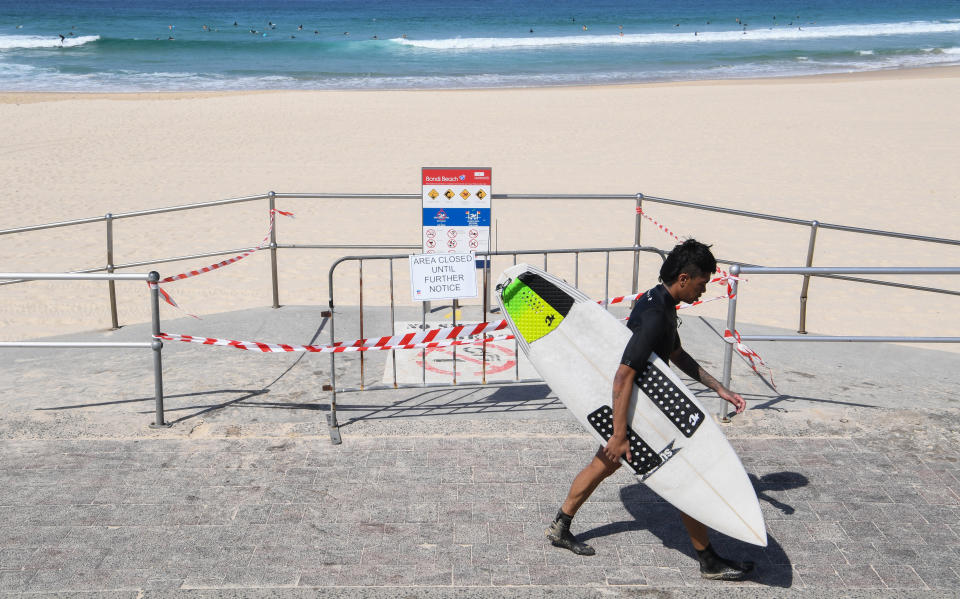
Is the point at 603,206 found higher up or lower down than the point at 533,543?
higher up

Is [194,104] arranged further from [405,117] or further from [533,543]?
[533,543]

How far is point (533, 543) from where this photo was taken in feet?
16.3

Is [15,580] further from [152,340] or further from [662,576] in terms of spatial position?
[662,576]

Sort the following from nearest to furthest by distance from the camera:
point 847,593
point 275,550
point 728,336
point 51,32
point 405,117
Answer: point 847,593, point 275,550, point 728,336, point 405,117, point 51,32

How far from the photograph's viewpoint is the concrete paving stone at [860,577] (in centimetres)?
462

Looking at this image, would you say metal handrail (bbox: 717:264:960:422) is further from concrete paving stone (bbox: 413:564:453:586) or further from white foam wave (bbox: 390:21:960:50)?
white foam wave (bbox: 390:21:960:50)

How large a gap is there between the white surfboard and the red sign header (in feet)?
13.1

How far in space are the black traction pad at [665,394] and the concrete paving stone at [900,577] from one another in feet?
4.63

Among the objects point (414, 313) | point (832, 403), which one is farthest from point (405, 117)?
point (832, 403)

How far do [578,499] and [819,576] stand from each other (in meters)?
1.38

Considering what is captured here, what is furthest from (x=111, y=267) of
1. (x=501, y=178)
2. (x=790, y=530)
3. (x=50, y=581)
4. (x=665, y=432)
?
(x=501, y=178)

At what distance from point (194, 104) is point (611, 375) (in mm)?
27045

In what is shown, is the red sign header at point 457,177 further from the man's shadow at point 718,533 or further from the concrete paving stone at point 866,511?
the concrete paving stone at point 866,511

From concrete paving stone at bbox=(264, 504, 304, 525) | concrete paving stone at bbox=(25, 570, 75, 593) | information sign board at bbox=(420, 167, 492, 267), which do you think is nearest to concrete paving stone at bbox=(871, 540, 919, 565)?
concrete paving stone at bbox=(264, 504, 304, 525)
